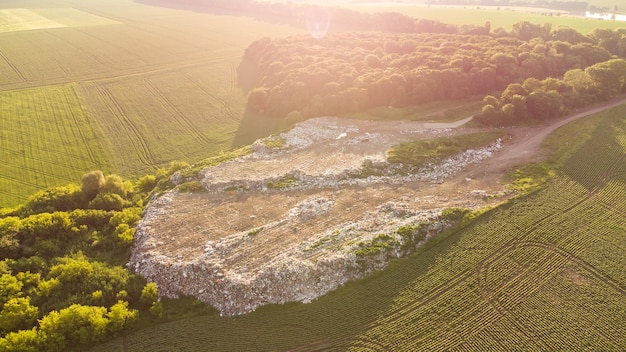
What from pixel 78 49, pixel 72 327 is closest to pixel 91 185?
pixel 72 327

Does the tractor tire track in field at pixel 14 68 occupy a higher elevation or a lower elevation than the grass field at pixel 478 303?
higher

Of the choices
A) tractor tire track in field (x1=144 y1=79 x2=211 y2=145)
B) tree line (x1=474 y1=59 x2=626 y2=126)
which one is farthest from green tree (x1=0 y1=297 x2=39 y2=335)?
tree line (x1=474 y1=59 x2=626 y2=126)

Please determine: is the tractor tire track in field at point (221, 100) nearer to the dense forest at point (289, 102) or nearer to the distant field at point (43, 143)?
the dense forest at point (289, 102)

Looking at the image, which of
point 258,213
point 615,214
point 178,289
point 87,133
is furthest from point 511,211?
point 87,133

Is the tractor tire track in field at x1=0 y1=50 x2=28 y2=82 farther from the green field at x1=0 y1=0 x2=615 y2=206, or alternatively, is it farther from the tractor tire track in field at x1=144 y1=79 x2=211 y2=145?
the tractor tire track in field at x1=144 y1=79 x2=211 y2=145

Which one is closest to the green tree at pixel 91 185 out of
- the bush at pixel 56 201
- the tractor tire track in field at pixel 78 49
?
the bush at pixel 56 201

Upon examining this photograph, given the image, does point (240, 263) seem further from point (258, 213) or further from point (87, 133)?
point (87, 133)

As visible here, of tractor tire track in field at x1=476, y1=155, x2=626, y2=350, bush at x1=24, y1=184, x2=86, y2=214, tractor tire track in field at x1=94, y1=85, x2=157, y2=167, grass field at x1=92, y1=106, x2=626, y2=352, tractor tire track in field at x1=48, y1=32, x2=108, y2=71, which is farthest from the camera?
tractor tire track in field at x1=48, y1=32, x2=108, y2=71
